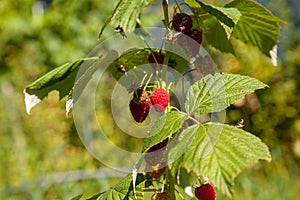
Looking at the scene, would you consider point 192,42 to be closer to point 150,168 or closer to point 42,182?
point 150,168

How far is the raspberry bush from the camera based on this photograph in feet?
1.82

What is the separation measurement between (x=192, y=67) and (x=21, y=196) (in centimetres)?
157

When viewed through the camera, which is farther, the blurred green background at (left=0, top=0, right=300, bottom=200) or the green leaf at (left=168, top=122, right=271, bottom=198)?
the blurred green background at (left=0, top=0, right=300, bottom=200)

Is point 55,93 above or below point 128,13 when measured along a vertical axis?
below

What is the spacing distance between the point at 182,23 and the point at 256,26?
0.16 meters

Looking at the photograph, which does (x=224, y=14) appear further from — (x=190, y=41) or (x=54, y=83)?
(x=54, y=83)

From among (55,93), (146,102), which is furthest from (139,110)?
(55,93)

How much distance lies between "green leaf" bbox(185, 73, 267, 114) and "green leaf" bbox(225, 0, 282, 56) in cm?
11

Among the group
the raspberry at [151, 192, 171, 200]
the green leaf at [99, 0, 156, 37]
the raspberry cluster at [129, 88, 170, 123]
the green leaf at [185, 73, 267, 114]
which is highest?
the green leaf at [99, 0, 156, 37]

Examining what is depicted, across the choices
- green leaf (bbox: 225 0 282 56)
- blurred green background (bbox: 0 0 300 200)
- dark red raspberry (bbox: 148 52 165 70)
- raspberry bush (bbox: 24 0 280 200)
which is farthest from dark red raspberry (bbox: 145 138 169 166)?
blurred green background (bbox: 0 0 300 200)

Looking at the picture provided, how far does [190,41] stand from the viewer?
2.07 feet

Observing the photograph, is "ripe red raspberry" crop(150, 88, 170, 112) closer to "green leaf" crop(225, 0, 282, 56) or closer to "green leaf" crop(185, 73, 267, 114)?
"green leaf" crop(185, 73, 267, 114)

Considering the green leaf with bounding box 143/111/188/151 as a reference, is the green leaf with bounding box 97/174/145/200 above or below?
below

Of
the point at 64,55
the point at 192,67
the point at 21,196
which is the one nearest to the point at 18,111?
the point at 64,55
